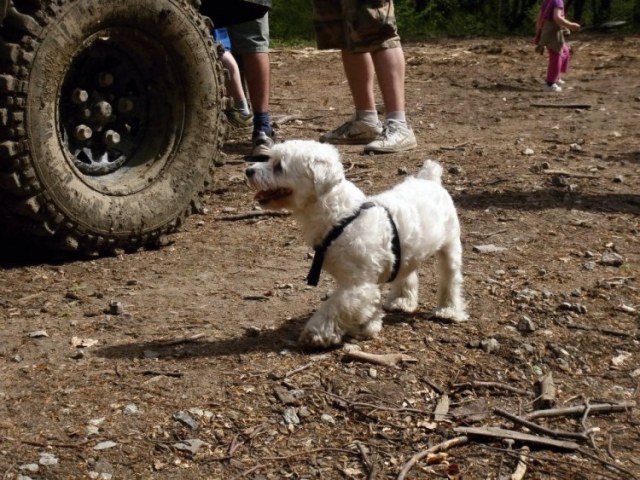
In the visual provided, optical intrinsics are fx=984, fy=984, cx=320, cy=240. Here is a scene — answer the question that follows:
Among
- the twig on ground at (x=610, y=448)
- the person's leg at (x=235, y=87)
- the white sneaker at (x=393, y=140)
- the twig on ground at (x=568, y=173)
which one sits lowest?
the twig on ground at (x=610, y=448)

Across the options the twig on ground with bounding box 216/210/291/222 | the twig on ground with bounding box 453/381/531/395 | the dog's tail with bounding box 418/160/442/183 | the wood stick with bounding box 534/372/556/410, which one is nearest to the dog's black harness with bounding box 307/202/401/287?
the dog's tail with bounding box 418/160/442/183

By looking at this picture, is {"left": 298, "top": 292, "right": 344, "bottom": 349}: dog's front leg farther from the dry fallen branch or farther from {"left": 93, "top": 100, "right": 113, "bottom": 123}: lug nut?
{"left": 93, "top": 100, "right": 113, "bottom": 123}: lug nut

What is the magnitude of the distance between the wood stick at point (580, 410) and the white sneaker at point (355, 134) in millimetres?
4343

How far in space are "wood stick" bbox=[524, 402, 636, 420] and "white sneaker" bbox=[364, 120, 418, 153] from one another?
398 cm

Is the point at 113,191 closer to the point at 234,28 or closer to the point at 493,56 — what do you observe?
the point at 234,28

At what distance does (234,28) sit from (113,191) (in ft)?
7.91

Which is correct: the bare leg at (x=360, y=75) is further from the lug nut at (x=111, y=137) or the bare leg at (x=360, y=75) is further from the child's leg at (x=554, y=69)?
the child's leg at (x=554, y=69)

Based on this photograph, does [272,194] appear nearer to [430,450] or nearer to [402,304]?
[402,304]

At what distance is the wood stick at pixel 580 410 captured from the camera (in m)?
3.59

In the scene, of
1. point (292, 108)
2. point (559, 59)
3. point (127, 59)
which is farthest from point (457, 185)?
point (559, 59)

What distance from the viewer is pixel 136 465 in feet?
10.5

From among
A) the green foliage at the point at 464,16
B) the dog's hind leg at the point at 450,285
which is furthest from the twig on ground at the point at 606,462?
the green foliage at the point at 464,16

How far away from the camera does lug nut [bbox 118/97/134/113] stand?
5.25 m

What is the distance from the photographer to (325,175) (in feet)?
13.1
